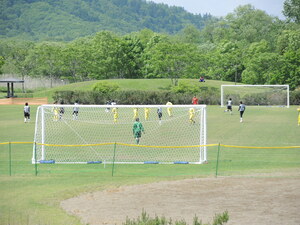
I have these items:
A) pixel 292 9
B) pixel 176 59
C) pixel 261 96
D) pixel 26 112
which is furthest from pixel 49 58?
pixel 26 112

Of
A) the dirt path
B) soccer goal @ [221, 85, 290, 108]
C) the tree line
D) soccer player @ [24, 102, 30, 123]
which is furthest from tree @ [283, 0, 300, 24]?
the dirt path

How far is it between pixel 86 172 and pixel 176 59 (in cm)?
6241

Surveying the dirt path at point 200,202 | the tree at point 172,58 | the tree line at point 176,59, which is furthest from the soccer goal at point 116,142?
the tree line at point 176,59

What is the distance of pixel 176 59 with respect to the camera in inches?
3278

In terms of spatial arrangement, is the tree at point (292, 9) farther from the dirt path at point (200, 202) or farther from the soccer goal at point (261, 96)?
the dirt path at point (200, 202)

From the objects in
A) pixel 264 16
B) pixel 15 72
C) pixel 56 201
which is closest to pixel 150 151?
pixel 56 201

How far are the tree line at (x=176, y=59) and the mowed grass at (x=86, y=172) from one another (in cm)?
4941

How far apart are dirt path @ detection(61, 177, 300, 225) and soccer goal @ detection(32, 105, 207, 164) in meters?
2.84

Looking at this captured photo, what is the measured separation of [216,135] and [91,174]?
14.3 m

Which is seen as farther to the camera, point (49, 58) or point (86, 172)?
point (49, 58)

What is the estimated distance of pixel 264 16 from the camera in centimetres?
13388

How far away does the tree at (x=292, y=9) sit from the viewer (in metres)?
114

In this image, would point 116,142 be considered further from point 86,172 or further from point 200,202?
point 200,202

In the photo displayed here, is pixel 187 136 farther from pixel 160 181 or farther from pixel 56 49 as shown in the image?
pixel 56 49
